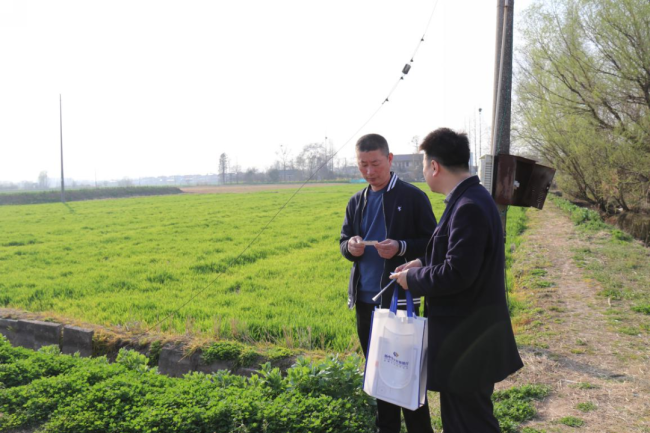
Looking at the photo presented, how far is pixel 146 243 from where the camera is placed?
48.3ft

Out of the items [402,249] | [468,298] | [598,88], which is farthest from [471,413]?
[598,88]

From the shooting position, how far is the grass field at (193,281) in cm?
601

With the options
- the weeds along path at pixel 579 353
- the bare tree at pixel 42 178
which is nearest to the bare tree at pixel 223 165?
the bare tree at pixel 42 178

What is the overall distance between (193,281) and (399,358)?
23.9ft

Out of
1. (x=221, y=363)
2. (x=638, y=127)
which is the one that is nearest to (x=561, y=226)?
(x=638, y=127)

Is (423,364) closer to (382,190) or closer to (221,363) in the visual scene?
(382,190)

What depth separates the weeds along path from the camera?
11.6 feet

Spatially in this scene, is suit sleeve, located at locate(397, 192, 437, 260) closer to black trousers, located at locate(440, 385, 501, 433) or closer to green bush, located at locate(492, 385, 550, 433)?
black trousers, located at locate(440, 385, 501, 433)

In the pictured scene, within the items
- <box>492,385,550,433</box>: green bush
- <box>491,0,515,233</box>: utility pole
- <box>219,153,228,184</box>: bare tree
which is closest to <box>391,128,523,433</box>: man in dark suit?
<box>492,385,550,433</box>: green bush

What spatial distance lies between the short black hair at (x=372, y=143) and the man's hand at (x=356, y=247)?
62 centimetres

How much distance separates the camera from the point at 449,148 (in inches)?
98.2

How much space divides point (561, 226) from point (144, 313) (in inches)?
600

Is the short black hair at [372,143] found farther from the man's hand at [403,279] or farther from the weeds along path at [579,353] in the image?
the weeds along path at [579,353]

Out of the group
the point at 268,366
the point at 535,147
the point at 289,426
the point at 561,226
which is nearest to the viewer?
the point at 289,426
